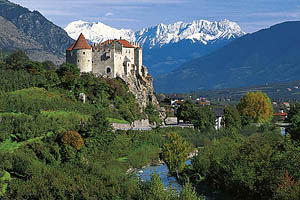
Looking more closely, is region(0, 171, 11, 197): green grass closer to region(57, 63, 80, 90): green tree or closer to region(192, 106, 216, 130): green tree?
region(57, 63, 80, 90): green tree

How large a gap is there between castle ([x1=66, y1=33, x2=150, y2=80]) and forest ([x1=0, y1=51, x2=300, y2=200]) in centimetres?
318

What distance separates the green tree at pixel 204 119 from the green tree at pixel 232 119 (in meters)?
2.90

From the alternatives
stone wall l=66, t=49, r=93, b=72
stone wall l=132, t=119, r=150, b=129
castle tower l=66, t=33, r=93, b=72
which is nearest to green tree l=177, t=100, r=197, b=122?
stone wall l=132, t=119, r=150, b=129

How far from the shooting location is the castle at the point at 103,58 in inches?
3179

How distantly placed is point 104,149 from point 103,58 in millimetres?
25325

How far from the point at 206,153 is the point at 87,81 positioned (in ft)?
85.3

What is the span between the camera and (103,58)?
81.7m

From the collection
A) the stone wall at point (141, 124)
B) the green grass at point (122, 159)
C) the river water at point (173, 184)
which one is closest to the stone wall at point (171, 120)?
the stone wall at point (141, 124)

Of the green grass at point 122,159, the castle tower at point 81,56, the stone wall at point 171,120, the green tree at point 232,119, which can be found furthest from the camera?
the stone wall at point 171,120

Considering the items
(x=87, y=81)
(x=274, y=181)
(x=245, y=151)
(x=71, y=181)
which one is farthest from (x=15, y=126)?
(x=274, y=181)

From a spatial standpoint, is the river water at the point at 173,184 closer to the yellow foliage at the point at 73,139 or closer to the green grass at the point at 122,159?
the green grass at the point at 122,159

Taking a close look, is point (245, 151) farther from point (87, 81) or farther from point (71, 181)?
point (87, 81)

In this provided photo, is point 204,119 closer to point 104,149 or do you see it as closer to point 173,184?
point 104,149

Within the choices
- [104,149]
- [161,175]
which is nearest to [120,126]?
[104,149]
